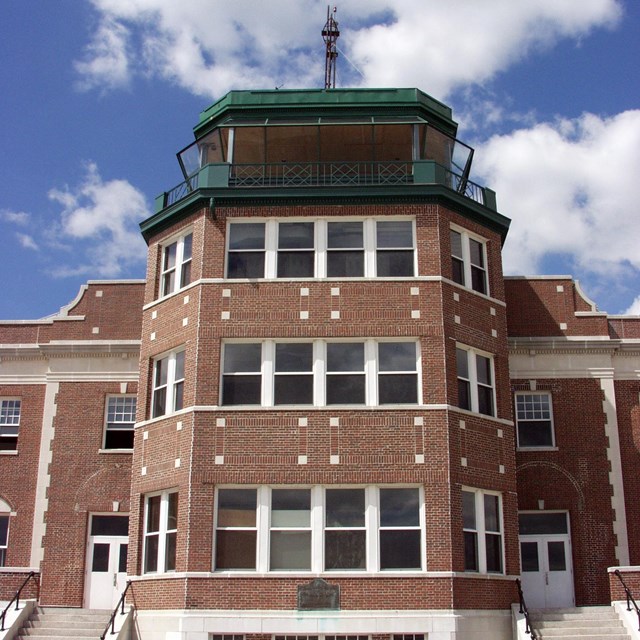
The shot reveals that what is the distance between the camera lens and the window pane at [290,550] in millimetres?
22797

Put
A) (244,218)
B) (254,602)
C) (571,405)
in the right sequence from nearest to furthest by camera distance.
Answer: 1. (254,602)
2. (244,218)
3. (571,405)

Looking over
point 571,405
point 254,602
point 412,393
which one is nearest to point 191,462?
point 254,602

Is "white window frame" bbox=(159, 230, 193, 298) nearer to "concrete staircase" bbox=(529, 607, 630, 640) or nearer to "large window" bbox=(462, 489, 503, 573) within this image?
"large window" bbox=(462, 489, 503, 573)

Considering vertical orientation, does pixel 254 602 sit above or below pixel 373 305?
below

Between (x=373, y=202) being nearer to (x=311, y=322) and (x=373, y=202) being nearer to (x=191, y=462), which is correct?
(x=311, y=322)

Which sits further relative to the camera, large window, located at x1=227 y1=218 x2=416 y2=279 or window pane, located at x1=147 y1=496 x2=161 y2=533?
large window, located at x1=227 y1=218 x2=416 y2=279

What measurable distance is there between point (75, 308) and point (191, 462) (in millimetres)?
9525

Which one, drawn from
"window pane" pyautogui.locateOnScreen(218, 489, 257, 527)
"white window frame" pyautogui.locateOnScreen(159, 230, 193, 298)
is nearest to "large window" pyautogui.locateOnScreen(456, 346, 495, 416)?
"window pane" pyautogui.locateOnScreen(218, 489, 257, 527)

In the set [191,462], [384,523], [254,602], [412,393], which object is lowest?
[254,602]

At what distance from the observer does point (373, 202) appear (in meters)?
25.5

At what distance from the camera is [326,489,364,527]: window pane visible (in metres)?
23.0

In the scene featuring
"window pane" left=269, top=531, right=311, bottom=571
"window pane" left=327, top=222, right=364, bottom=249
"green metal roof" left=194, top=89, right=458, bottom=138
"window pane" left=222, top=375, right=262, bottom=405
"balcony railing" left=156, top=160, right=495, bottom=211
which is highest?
"green metal roof" left=194, top=89, right=458, bottom=138

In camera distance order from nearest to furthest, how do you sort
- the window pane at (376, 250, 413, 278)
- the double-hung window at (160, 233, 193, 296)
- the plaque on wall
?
the plaque on wall < the window pane at (376, 250, 413, 278) < the double-hung window at (160, 233, 193, 296)

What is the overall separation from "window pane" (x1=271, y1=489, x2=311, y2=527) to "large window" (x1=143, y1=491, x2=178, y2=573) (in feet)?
8.24
